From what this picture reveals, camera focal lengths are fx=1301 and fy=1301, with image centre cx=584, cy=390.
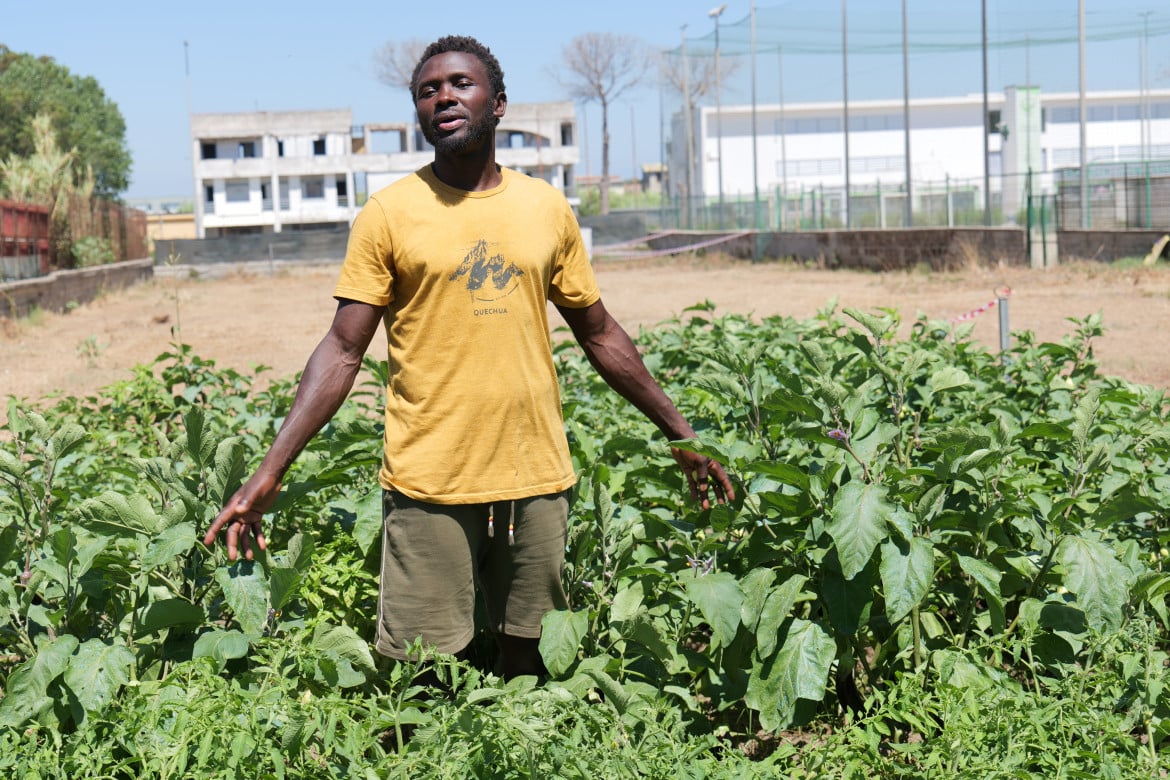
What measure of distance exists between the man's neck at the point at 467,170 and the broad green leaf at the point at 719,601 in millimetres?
1121

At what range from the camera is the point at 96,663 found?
3.04 m

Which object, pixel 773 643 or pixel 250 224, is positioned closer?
pixel 773 643

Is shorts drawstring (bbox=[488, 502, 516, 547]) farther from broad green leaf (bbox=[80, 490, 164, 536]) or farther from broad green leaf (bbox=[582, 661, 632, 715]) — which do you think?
broad green leaf (bbox=[80, 490, 164, 536])

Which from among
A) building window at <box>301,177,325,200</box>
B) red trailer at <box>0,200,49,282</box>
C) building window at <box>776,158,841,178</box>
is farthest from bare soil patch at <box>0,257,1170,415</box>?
building window at <box>301,177,325,200</box>

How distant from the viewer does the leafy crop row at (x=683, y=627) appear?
9.47ft

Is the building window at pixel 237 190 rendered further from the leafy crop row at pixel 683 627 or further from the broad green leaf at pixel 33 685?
the broad green leaf at pixel 33 685

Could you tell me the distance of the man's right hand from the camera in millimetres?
3092

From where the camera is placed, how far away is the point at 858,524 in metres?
3.01

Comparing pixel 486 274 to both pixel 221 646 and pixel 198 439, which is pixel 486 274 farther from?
pixel 221 646

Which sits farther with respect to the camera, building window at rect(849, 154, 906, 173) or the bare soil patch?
building window at rect(849, 154, 906, 173)

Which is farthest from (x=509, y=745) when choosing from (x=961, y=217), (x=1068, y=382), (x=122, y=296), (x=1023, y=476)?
(x=961, y=217)

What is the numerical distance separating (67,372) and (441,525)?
34.9ft

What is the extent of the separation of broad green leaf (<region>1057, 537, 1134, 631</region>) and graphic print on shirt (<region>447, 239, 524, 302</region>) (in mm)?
1506

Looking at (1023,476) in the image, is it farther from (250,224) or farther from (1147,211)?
(250,224)
